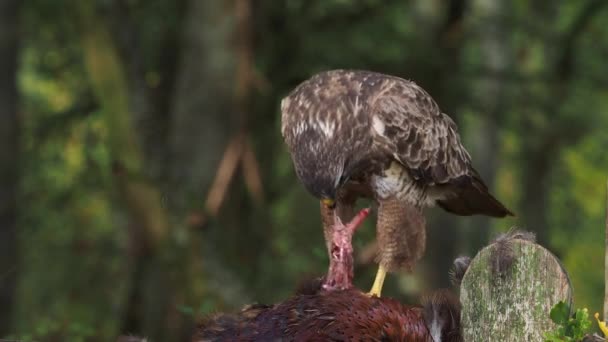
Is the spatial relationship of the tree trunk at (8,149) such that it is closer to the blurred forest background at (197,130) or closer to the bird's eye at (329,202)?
the blurred forest background at (197,130)

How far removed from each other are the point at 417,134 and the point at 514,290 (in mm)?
2411

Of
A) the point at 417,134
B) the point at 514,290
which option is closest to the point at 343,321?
the point at 514,290

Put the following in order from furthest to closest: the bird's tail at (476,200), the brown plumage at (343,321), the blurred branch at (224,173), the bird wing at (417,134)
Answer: the blurred branch at (224,173) → the bird's tail at (476,200) → the bird wing at (417,134) → the brown plumage at (343,321)

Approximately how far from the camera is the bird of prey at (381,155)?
552 cm

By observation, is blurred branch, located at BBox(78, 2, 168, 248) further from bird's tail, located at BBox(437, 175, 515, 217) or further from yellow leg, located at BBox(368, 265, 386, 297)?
yellow leg, located at BBox(368, 265, 386, 297)

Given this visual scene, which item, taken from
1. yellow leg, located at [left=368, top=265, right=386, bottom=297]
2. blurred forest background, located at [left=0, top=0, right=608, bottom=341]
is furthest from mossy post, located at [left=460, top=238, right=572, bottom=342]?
blurred forest background, located at [left=0, top=0, right=608, bottom=341]

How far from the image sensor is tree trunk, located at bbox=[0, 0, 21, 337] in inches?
442

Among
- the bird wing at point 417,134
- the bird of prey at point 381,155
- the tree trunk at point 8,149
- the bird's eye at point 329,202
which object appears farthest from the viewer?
the tree trunk at point 8,149

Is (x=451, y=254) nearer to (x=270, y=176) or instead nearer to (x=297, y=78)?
(x=270, y=176)

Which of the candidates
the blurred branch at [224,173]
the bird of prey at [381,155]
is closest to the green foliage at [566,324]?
the bird of prey at [381,155]

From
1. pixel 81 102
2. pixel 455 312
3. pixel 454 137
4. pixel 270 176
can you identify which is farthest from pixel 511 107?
pixel 455 312

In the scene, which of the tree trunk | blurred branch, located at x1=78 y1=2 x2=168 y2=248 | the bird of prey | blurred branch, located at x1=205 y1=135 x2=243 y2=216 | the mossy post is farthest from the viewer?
the tree trunk

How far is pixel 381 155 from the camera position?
592 cm

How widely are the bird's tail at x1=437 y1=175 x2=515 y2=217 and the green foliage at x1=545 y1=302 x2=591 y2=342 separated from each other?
109 inches
